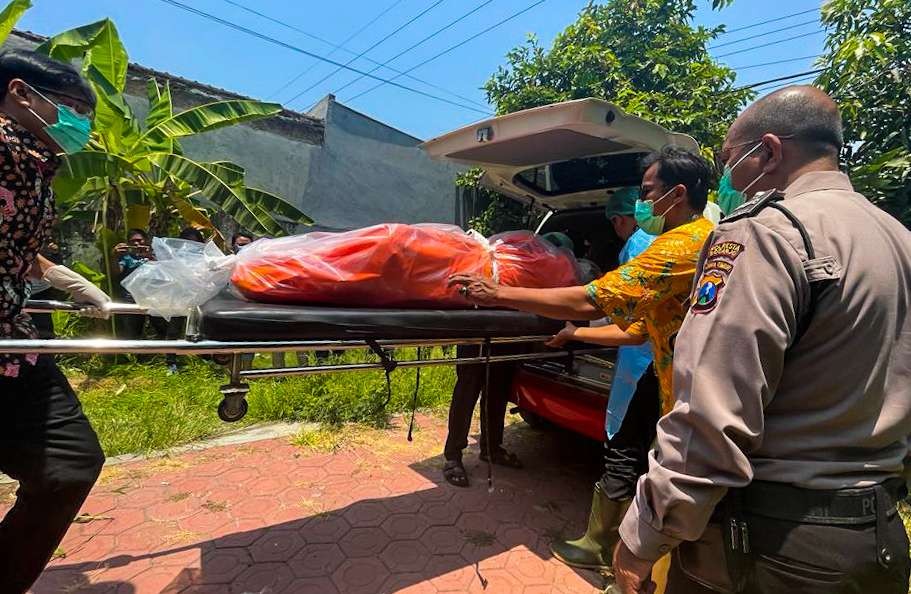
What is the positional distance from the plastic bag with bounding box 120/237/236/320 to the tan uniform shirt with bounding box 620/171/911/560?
158cm

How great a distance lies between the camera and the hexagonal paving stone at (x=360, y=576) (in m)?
2.20

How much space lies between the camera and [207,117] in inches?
225

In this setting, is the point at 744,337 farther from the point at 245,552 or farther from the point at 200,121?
the point at 200,121

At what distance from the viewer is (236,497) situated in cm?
284

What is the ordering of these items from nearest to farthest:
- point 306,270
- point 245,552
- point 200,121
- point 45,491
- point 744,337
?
point 744,337, point 45,491, point 306,270, point 245,552, point 200,121

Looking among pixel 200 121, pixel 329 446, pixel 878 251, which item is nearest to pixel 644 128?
pixel 878 251

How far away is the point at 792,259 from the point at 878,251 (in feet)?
0.68

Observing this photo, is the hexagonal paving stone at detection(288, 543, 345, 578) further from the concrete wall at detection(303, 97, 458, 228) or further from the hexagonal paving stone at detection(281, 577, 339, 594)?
the concrete wall at detection(303, 97, 458, 228)

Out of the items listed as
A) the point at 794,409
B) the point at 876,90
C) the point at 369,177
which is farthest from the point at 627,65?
the point at 794,409

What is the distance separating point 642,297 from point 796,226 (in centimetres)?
72

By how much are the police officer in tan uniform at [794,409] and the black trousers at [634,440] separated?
1.22 meters

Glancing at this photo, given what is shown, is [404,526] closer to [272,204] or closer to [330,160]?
[272,204]

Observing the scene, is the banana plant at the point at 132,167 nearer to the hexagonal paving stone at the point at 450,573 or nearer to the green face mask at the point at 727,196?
the hexagonal paving stone at the point at 450,573

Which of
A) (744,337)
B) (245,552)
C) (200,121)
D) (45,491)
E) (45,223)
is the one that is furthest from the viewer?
(200,121)
